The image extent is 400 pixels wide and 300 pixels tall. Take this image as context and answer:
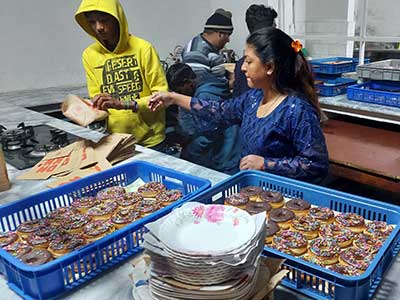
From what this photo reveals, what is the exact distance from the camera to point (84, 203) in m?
1.25

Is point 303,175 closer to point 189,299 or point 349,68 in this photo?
point 189,299

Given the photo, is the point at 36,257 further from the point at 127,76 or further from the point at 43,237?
the point at 127,76

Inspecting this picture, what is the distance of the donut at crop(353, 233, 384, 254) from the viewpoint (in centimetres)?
94

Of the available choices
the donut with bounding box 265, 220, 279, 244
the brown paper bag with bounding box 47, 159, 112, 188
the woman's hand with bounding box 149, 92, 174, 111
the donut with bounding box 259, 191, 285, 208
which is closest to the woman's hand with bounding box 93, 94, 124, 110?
the woman's hand with bounding box 149, 92, 174, 111

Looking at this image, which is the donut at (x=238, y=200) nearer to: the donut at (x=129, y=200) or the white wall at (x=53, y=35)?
the donut at (x=129, y=200)

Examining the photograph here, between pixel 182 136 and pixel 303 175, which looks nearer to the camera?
pixel 303 175

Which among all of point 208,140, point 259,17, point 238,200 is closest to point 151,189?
point 238,200

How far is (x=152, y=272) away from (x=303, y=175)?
862 mm

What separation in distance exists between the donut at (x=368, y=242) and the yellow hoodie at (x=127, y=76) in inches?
54.1

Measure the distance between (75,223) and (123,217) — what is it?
132 mm

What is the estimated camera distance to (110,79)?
2.14 metres

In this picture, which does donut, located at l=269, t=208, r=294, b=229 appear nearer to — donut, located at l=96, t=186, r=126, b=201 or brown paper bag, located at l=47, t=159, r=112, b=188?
donut, located at l=96, t=186, r=126, b=201

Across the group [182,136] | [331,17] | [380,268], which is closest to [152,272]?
[380,268]

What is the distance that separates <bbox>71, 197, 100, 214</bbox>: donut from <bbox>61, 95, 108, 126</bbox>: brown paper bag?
444 mm
